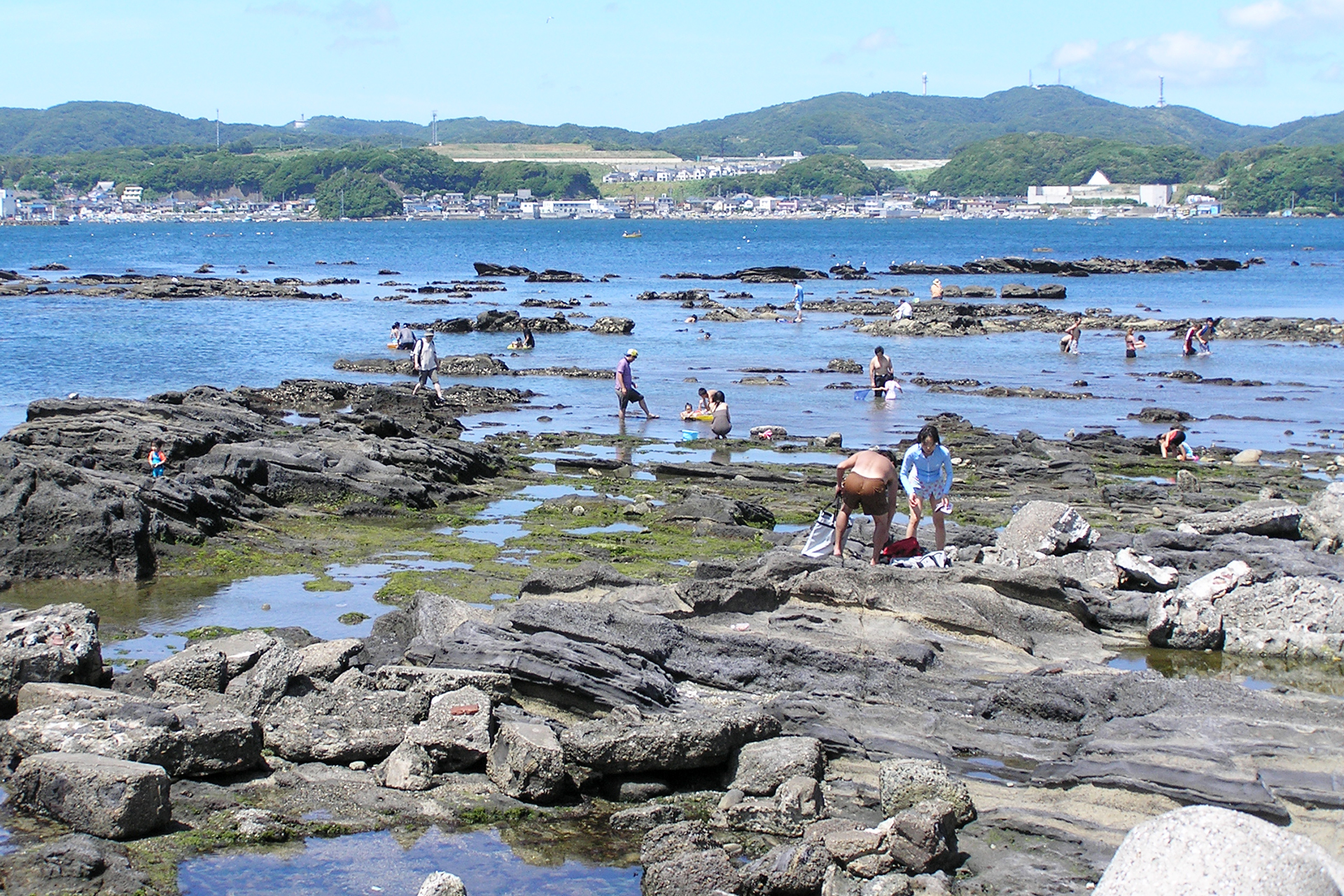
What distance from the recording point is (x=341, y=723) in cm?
934

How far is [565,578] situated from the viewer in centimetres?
1286

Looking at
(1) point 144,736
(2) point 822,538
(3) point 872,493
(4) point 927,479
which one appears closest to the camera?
(1) point 144,736

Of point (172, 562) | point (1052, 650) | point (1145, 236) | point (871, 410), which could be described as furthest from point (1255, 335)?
point (1145, 236)

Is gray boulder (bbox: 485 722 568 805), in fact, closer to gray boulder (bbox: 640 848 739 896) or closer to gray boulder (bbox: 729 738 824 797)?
gray boulder (bbox: 729 738 824 797)

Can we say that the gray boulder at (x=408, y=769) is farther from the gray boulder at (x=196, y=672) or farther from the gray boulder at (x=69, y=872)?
the gray boulder at (x=196, y=672)

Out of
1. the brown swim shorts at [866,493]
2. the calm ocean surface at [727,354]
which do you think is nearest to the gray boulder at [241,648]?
the brown swim shorts at [866,493]

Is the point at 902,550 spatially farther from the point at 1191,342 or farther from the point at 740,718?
the point at 1191,342

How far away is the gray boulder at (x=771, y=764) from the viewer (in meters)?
8.57

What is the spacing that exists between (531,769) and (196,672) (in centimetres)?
335

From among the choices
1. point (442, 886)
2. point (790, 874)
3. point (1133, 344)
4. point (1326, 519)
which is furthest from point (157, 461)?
point (1133, 344)

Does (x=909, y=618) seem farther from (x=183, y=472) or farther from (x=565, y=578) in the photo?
(x=183, y=472)

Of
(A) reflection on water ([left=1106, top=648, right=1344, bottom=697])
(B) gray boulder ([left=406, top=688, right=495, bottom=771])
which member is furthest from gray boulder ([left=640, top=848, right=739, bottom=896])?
(A) reflection on water ([left=1106, top=648, right=1344, bottom=697])

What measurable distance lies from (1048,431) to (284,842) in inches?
909

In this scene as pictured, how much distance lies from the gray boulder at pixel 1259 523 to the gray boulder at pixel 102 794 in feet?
44.3
